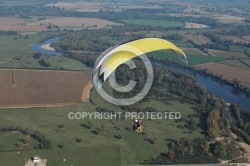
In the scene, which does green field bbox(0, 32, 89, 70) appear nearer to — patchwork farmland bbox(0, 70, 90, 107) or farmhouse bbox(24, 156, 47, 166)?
patchwork farmland bbox(0, 70, 90, 107)

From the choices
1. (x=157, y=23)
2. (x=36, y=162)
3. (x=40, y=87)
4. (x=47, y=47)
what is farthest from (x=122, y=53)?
(x=157, y=23)

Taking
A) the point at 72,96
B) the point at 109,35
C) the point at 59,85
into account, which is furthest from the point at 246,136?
the point at 109,35

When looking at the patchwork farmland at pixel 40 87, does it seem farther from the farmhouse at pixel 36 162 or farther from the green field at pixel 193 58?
the green field at pixel 193 58

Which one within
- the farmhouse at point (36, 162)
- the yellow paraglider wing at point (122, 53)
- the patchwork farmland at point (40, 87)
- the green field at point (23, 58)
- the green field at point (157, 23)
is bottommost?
the farmhouse at point (36, 162)

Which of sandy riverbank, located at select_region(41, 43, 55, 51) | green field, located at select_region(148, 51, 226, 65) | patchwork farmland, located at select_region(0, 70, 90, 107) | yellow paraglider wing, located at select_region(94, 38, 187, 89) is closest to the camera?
yellow paraglider wing, located at select_region(94, 38, 187, 89)

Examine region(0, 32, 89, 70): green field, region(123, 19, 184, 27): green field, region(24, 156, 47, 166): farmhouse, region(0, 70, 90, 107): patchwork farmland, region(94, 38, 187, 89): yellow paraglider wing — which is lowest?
region(24, 156, 47, 166): farmhouse

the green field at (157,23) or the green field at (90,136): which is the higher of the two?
the green field at (157,23)

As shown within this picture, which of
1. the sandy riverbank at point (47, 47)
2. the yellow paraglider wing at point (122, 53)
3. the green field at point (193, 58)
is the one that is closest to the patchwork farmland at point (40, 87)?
the green field at point (193, 58)

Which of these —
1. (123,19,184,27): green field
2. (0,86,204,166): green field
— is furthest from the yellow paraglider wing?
(123,19,184,27): green field
